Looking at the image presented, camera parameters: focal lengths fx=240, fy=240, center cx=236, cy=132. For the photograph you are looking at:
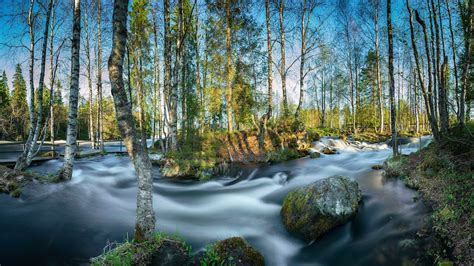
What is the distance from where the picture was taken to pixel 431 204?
542 cm

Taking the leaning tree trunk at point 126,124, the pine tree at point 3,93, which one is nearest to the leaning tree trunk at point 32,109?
the leaning tree trunk at point 126,124

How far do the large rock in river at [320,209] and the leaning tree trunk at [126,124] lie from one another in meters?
3.33

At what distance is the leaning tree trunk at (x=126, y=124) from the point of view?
362 cm

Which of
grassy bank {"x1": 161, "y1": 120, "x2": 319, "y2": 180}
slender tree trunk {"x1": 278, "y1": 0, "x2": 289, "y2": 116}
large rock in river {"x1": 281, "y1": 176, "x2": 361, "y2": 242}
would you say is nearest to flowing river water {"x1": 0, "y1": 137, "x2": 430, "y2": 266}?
large rock in river {"x1": 281, "y1": 176, "x2": 361, "y2": 242}

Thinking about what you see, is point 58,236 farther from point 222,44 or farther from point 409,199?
point 222,44

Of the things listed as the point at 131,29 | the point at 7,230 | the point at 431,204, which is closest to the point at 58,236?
the point at 7,230

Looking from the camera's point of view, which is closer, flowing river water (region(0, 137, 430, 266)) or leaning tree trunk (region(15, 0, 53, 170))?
flowing river water (region(0, 137, 430, 266))

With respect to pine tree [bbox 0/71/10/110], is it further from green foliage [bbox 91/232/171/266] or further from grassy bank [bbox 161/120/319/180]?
green foliage [bbox 91/232/171/266]

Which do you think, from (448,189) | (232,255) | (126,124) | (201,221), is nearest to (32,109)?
(201,221)

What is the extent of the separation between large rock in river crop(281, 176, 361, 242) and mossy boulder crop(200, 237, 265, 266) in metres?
1.66

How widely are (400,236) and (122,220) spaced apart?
6.31 meters

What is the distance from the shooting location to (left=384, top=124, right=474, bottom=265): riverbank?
12.8 feet

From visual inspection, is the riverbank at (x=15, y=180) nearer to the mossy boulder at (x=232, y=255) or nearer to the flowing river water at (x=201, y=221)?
the flowing river water at (x=201, y=221)

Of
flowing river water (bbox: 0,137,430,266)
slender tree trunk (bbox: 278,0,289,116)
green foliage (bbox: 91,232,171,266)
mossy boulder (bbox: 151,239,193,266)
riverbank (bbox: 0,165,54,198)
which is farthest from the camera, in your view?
slender tree trunk (bbox: 278,0,289,116)
